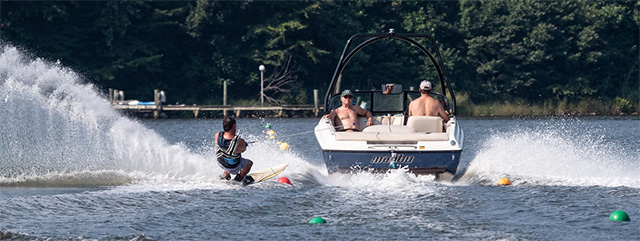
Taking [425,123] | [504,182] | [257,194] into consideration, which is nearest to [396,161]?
[425,123]

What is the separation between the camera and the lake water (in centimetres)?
1147

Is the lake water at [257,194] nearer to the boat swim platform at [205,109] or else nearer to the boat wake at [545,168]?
the boat wake at [545,168]

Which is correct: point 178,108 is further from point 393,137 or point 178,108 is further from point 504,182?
point 504,182

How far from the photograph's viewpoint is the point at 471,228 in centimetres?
1155

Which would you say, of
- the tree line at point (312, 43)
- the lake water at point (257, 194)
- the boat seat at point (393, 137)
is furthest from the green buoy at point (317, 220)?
the tree line at point (312, 43)

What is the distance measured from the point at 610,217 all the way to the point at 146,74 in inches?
1819

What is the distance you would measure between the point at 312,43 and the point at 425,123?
40.1 meters

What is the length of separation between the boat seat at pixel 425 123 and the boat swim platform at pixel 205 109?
32200 millimetres

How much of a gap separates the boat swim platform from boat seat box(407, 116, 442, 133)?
3220 centimetres

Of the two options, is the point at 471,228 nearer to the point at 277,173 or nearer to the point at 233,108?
the point at 277,173

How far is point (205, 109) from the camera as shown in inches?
1928

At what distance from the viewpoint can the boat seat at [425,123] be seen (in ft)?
55.8

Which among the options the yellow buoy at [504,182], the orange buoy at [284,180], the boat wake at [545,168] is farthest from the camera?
the orange buoy at [284,180]

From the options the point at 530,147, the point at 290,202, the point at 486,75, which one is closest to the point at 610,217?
the point at 290,202
